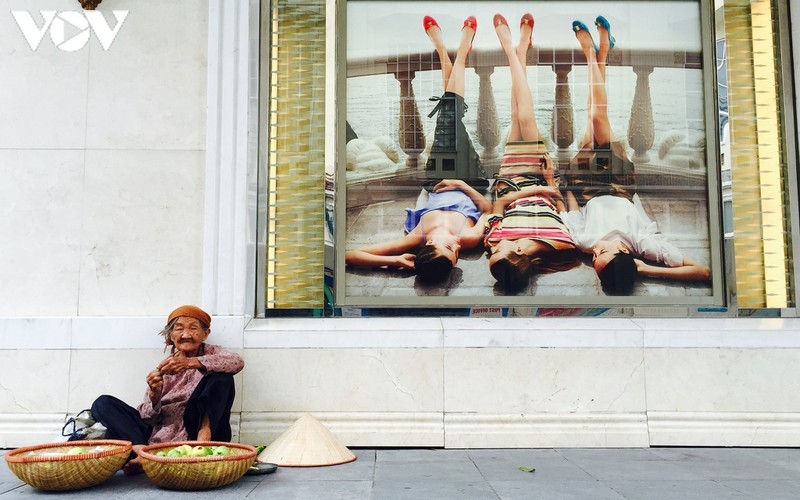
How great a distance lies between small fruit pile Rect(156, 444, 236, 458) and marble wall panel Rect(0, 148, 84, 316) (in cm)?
197

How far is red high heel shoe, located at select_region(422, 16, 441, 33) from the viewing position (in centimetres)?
646

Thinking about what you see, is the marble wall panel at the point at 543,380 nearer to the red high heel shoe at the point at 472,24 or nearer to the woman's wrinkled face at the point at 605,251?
the woman's wrinkled face at the point at 605,251

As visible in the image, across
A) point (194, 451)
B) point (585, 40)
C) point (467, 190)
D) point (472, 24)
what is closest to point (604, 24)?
point (585, 40)

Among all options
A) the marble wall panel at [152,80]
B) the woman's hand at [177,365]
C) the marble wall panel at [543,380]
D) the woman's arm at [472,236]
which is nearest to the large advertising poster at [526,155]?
the woman's arm at [472,236]

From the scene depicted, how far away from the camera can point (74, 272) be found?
5891 millimetres

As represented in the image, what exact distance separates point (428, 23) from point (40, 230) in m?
3.47

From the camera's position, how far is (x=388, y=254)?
6.28 meters

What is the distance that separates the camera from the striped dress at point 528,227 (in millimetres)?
6289

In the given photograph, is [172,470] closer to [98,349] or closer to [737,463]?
[98,349]

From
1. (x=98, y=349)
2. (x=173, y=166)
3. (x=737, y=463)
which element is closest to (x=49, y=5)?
(x=173, y=166)

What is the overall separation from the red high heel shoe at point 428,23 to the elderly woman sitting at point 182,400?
3.01 metres

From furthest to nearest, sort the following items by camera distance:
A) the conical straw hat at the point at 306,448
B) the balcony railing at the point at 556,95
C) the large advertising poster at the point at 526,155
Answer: the balcony railing at the point at 556,95
the large advertising poster at the point at 526,155
the conical straw hat at the point at 306,448

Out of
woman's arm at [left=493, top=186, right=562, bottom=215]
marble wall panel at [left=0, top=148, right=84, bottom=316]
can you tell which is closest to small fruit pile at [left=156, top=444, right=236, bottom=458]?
marble wall panel at [left=0, top=148, right=84, bottom=316]

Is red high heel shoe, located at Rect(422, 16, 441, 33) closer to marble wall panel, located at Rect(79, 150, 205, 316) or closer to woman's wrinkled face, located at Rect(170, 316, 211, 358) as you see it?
marble wall panel, located at Rect(79, 150, 205, 316)
